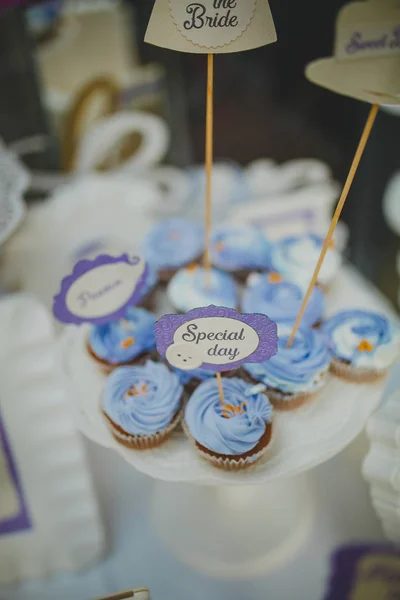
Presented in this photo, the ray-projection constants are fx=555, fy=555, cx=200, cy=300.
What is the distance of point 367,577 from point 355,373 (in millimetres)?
470

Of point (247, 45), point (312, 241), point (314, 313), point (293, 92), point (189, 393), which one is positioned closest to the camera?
point (247, 45)

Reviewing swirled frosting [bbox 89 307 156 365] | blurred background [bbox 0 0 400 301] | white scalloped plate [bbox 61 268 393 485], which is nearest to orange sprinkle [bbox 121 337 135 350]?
swirled frosting [bbox 89 307 156 365]

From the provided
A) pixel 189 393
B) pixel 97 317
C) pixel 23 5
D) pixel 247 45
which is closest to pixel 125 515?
pixel 189 393

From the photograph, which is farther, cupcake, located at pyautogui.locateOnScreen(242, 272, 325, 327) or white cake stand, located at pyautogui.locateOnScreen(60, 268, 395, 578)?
cupcake, located at pyautogui.locateOnScreen(242, 272, 325, 327)

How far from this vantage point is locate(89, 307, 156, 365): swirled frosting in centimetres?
134

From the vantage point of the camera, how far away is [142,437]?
1.20 metres

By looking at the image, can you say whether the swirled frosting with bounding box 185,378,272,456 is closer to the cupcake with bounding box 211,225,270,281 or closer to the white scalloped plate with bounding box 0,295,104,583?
the white scalloped plate with bounding box 0,295,104,583

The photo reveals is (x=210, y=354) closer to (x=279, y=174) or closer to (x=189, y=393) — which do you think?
(x=189, y=393)

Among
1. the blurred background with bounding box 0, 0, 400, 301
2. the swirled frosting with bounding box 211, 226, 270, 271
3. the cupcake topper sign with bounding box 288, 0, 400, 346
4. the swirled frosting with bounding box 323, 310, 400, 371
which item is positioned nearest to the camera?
the cupcake topper sign with bounding box 288, 0, 400, 346

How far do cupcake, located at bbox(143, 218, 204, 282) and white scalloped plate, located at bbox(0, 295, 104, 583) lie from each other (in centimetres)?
52

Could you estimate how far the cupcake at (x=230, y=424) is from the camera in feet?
3.71

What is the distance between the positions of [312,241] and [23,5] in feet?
4.34

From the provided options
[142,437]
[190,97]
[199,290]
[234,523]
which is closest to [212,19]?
[199,290]

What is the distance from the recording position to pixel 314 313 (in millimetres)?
1443
